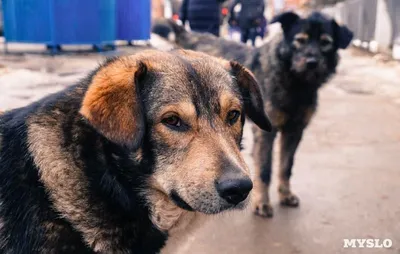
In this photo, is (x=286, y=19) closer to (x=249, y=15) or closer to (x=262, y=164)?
(x=262, y=164)

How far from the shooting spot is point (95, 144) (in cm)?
227

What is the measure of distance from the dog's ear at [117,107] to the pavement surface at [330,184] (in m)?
0.54

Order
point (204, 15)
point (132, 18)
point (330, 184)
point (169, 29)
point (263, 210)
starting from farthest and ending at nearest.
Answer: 1. point (132, 18)
2. point (204, 15)
3. point (169, 29)
4. point (330, 184)
5. point (263, 210)

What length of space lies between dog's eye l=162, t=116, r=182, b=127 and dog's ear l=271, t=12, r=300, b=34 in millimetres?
2848

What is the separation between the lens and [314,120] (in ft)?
23.4

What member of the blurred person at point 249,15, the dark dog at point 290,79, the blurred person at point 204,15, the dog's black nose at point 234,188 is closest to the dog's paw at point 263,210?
the dark dog at point 290,79

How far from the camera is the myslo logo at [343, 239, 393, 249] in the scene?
3562 mm

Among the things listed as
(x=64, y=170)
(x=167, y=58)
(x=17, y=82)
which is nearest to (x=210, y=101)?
(x=167, y=58)

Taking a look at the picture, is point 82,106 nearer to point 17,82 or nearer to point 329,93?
point 17,82

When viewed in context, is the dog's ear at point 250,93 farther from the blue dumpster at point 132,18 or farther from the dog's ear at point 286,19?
the blue dumpster at point 132,18

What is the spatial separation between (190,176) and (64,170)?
0.59 metres

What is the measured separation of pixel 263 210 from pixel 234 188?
214 cm

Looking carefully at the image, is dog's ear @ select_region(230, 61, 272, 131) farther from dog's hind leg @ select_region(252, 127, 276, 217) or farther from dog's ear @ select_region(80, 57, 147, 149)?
dog's hind leg @ select_region(252, 127, 276, 217)

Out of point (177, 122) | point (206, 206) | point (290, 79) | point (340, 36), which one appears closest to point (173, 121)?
point (177, 122)
